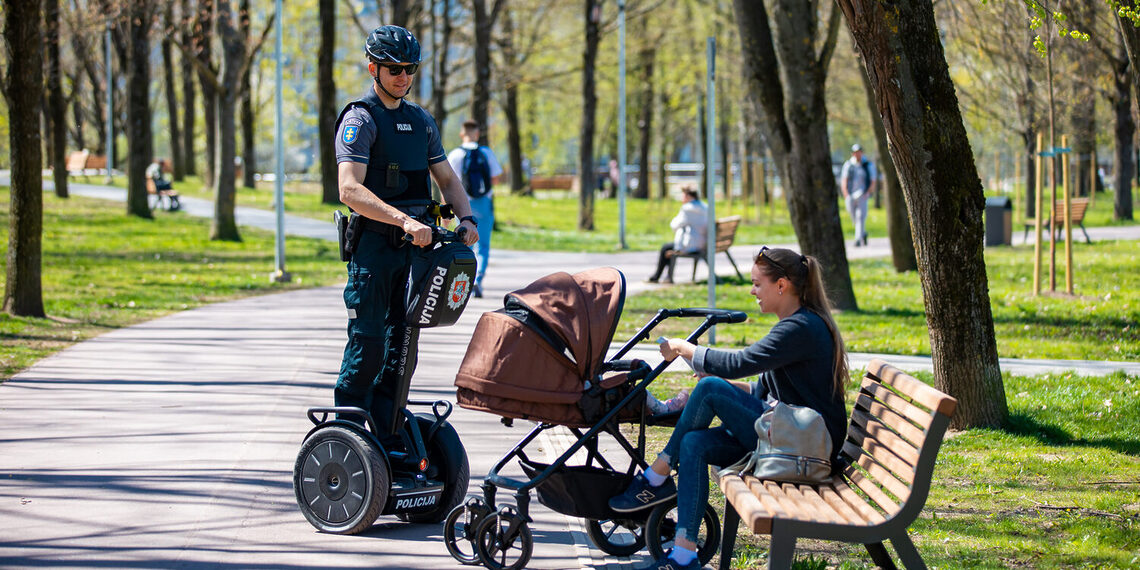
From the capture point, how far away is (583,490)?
489cm

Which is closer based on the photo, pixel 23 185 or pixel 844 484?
pixel 844 484

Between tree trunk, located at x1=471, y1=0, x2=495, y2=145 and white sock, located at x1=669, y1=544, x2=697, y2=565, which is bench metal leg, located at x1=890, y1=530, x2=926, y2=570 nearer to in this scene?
white sock, located at x1=669, y1=544, x2=697, y2=565

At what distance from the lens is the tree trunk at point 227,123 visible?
20.3m

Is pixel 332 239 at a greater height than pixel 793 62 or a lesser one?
lesser

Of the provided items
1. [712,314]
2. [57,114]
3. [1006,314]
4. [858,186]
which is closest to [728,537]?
[712,314]

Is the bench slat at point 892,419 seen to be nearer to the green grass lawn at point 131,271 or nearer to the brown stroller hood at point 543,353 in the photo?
the brown stroller hood at point 543,353

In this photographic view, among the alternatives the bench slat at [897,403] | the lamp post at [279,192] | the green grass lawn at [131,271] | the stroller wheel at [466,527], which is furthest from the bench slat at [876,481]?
the lamp post at [279,192]

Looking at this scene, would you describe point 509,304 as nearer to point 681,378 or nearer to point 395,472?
point 395,472

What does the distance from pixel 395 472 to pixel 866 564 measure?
2.09 metres

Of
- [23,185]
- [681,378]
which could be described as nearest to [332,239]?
[23,185]

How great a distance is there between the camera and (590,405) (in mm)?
4766

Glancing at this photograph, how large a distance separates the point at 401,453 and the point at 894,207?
12513 millimetres

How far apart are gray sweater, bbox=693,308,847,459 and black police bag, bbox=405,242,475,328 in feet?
3.61

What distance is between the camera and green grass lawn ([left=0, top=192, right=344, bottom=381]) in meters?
11.7
